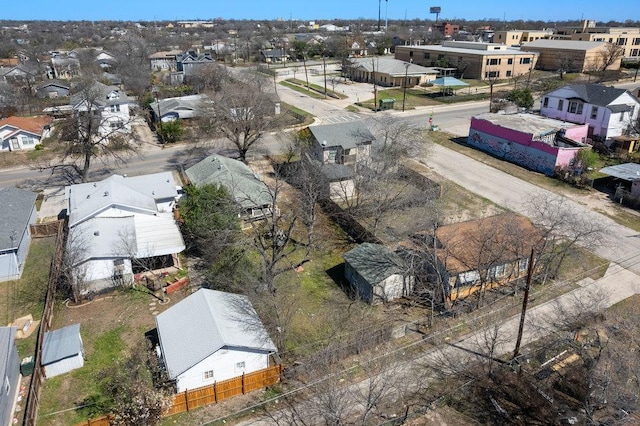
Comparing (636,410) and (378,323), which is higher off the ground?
(636,410)

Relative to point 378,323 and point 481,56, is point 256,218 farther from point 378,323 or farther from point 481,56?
point 481,56

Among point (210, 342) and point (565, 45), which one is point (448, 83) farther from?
point (210, 342)

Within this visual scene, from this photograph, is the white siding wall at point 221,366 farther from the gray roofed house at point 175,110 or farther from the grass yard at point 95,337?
the gray roofed house at point 175,110

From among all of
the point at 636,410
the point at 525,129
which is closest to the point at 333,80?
the point at 525,129

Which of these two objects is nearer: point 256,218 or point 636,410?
point 636,410

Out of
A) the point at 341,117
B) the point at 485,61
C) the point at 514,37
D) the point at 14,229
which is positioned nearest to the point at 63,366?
the point at 14,229

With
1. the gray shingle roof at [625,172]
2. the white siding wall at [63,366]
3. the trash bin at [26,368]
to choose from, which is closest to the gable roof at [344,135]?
the gray shingle roof at [625,172]

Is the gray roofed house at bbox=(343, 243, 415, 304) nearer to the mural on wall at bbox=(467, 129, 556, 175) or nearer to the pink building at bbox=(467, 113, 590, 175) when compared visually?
the mural on wall at bbox=(467, 129, 556, 175)

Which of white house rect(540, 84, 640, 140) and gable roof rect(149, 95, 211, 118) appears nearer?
white house rect(540, 84, 640, 140)

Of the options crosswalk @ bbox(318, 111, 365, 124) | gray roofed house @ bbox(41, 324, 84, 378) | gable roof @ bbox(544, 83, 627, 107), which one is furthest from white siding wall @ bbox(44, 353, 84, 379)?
gable roof @ bbox(544, 83, 627, 107)
